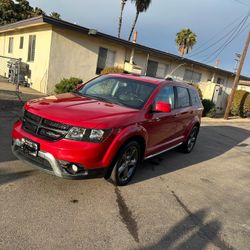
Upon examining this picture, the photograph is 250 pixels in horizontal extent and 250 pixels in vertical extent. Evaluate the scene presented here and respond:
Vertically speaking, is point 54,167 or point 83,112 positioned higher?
point 83,112

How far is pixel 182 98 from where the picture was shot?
6.98 meters

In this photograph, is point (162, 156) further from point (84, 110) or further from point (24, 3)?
point (24, 3)

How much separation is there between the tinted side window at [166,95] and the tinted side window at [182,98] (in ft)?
1.25

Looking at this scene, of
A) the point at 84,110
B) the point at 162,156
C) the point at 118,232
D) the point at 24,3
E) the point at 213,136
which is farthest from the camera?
the point at 24,3

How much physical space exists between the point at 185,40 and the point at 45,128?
130 feet

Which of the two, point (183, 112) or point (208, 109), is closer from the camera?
point (183, 112)

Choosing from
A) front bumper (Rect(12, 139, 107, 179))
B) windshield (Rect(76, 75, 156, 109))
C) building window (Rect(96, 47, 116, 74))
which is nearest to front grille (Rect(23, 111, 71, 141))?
front bumper (Rect(12, 139, 107, 179))

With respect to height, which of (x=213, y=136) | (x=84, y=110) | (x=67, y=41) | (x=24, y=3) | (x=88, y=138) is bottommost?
(x=213, y=136)

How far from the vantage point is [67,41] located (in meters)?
14.3

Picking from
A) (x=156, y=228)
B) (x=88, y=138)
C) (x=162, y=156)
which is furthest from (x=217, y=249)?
(x=162, y=156)

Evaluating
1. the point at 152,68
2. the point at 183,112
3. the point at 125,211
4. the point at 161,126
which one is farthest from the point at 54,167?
the point at 152,68

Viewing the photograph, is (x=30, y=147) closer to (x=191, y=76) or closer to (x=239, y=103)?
(x=191, y=76)

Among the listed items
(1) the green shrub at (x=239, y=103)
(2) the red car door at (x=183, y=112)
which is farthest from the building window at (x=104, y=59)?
(1) the green shrub at (x=239, y=103)

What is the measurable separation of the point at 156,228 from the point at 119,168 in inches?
47.2
